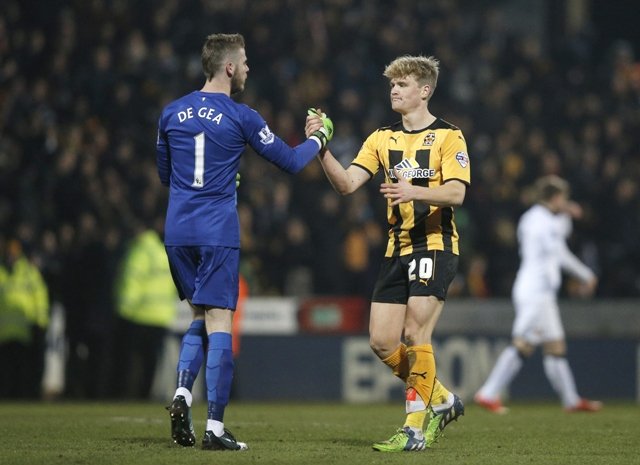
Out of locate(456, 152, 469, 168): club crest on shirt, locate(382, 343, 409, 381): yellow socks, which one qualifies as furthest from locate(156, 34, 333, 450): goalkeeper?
locate(382, 343, 409, 381): yellow socks

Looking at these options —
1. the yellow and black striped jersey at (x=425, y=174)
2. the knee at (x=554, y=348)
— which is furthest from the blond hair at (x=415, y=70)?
the knee at (x=554, y=348)

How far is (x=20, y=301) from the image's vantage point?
14.8 m

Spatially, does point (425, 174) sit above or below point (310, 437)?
above

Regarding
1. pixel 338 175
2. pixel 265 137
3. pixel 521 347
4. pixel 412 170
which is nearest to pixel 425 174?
pixel 412 170

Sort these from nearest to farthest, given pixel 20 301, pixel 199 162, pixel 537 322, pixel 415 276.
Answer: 1. pixel 199 162
2. pixel 415 276
3. pixel 537 322
4. pixel 20 301

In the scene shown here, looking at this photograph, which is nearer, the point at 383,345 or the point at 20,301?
the point at 383,345

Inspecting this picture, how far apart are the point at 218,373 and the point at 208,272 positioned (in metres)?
0.58

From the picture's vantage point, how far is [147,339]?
15.0 meters

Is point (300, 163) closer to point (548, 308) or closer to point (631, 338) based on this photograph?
point (548, 308)

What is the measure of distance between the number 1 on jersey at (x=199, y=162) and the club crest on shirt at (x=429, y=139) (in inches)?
53.7

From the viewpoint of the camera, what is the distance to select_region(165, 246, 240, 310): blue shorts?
7.29 m

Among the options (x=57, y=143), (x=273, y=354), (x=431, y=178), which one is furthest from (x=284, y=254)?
(x=431, y=178)

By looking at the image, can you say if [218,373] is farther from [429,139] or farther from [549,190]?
[549,190]

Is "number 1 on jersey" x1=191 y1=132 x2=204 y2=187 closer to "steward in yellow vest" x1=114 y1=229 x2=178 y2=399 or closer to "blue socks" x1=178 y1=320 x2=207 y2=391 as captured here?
"blue socks" x1=178 y1=320 x2=207 y2=391
